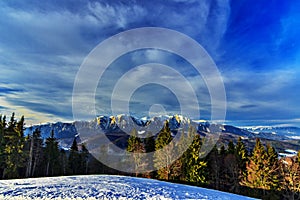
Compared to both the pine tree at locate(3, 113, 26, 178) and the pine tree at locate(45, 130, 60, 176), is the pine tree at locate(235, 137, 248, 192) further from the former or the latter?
the pine tree at locate(45, 130, 60, 176)

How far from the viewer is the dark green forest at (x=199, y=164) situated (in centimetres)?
3372

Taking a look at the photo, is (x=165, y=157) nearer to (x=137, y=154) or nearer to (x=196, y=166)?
(x=137, y=154)

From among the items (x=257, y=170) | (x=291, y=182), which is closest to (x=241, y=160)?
(x=257, y=170)

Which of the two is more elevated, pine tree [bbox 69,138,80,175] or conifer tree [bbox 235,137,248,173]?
conifer tree [bbox 235,137,248,173]

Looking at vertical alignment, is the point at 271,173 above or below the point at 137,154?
below

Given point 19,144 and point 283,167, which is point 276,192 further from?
point 19,144

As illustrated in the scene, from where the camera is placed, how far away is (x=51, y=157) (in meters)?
48.4

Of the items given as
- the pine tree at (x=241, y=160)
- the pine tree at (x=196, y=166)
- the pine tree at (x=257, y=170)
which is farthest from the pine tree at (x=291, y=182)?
the pine tree at (x=196, y=166)

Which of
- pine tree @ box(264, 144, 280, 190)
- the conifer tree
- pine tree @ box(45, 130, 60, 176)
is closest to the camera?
pine tree @ box(264, 144, 280, 190)

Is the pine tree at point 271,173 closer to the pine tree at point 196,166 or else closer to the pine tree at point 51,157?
the pine tree at point 196,166

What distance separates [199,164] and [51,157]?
32.2 meters

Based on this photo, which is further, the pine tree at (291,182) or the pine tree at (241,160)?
the pine tree at (241,160)

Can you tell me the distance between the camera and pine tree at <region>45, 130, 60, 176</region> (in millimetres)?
47250

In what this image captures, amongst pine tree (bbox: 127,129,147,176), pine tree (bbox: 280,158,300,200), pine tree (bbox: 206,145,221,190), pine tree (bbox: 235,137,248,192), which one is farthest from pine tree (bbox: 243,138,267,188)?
pine tree (bbox: 127,129,147,176)
